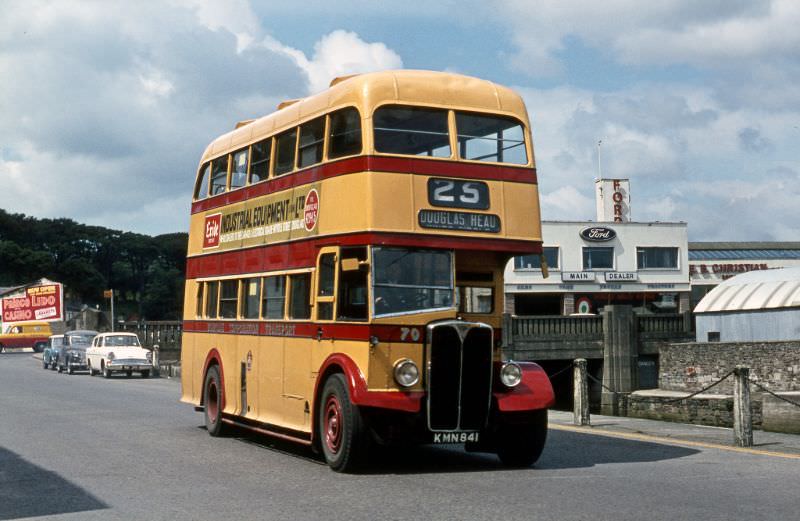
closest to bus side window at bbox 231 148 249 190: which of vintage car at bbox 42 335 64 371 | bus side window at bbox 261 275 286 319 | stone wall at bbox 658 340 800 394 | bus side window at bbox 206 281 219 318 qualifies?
bus side window at bbox 206 281 219 318

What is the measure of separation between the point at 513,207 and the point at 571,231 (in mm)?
65243

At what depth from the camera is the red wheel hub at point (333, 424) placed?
1257 centimetres

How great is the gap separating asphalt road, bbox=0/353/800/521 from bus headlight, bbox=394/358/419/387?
1.04 m

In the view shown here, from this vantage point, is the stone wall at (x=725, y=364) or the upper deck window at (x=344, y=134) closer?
the upper deck window at (x=344, y=134)

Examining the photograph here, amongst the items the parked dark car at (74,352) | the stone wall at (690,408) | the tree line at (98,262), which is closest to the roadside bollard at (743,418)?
the stone wall at (690,408)

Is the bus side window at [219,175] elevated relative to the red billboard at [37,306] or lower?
lower

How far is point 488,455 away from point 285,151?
498 centimetres

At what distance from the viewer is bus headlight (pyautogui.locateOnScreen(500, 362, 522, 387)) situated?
12.8 meters

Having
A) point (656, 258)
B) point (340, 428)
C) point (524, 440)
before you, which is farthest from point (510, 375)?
point (656, 258)

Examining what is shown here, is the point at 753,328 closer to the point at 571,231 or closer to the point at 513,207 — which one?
the point at 513,207

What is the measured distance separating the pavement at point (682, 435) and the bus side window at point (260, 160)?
6575 millimetres

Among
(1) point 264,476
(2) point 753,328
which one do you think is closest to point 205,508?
(1) point 264,476

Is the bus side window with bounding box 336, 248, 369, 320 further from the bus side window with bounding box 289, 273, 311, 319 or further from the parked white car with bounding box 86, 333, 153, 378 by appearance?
the parked white car with bounding box 86, 333, 153, 378

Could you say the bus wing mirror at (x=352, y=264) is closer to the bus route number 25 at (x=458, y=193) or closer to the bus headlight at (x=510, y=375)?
the bus route number 25 at (x=458, y=193)
